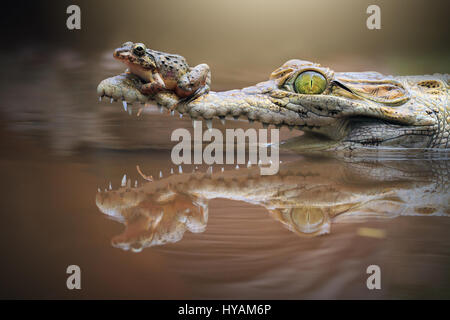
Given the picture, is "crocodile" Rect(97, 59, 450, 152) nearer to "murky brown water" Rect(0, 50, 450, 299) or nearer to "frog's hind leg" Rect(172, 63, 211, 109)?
"frog's hind leg" Rect(172, 63, 211, 109)

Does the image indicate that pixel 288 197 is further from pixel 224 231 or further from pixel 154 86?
pixel 154 86

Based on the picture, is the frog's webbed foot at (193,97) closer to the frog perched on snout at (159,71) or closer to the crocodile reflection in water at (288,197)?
the frog perched on snout at (159,71)

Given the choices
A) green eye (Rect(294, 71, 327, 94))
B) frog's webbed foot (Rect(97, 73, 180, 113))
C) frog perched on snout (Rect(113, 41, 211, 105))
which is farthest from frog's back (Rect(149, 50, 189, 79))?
green eye (Rect(294, 71, 327, 94))

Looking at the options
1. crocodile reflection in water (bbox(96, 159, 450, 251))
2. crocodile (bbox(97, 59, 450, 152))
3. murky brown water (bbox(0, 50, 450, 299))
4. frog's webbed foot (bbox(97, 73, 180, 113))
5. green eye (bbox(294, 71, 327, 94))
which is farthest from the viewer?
green eye (bbox(294, 71, 327, 94))

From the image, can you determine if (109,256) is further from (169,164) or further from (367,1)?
(367,1)

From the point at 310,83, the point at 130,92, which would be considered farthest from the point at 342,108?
the point at 130,92

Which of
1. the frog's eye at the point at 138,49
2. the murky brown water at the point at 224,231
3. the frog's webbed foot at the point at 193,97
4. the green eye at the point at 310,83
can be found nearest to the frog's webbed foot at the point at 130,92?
the frog's webbed foot at the point at 193,97
